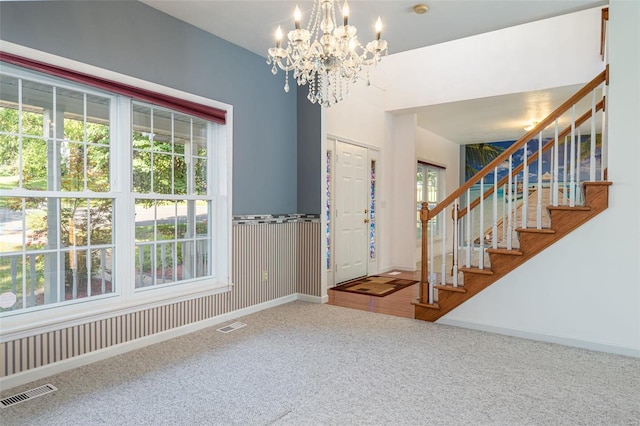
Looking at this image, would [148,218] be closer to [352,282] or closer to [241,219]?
[241,219]

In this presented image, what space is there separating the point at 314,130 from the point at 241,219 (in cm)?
142

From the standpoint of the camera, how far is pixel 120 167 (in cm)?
317

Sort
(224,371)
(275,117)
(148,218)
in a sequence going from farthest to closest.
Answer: (275,117) → (148,218) → (224,371)

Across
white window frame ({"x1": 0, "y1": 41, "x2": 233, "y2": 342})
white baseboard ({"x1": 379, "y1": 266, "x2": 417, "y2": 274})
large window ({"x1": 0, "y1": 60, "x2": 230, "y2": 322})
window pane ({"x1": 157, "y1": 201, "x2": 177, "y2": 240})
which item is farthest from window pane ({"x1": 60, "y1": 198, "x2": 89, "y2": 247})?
white baseboard ({"x1": 379, "y1": 266, "x2": 417, "y2": 274})

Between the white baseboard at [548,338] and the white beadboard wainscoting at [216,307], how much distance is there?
5.42 ft

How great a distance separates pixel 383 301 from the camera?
4.80 meters

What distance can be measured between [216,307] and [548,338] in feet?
9.82

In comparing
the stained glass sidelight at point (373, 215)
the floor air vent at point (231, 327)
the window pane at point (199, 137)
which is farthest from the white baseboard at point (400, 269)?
the window pane at point (199, 137)

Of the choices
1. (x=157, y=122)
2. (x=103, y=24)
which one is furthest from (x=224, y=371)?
(x=103, y=24)

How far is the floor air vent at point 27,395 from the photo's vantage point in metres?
2.32

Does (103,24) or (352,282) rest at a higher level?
(103,24)

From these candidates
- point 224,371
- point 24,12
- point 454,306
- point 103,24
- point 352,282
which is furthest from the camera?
point 352,282

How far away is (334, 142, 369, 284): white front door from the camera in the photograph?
18.6 ft

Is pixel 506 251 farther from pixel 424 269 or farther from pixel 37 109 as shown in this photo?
pixel 37 109
